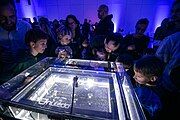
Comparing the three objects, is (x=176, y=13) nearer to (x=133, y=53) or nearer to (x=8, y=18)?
(x=133, y=53)

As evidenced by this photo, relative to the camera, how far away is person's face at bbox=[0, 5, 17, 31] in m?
1.95

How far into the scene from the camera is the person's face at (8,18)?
76.9 inches

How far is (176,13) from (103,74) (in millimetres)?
1401

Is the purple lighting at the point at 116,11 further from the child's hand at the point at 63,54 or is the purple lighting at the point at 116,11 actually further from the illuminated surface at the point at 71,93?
the illuminated surface at the point at 71,93

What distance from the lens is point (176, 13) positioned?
2135 millimetres

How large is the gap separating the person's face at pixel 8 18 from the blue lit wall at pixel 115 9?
5759 mm

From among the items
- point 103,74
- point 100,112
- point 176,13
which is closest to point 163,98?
point 176,13

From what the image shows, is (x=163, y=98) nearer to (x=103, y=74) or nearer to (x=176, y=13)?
(x=176, y=13)

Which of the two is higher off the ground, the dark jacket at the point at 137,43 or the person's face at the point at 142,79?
the dark jacket at the point at 137,43

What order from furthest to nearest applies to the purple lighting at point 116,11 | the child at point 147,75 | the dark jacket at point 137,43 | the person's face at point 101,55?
1. the purple lighting at point 116,11
2. the dark jacket at point 137,43
3. the person's face at point 101,55
4. the child at point 147,75

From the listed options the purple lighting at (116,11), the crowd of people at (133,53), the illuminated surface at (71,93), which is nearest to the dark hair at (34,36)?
the crowd of people at (133,53)

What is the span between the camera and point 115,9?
7715mm

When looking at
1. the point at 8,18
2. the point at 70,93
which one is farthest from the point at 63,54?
the point at 70,93

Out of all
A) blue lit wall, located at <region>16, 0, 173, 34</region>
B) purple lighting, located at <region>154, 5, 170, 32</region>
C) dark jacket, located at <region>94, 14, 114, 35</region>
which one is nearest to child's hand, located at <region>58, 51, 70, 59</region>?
dark jacket, located at <region>94, 14, 114, 35</region>
